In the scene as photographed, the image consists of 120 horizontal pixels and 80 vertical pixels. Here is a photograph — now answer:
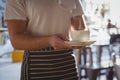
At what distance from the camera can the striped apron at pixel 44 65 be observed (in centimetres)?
107

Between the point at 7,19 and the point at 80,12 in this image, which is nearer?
the point at 7,19

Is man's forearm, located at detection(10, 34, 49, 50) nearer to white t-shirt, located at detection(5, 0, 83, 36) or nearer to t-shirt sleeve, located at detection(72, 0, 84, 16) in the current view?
white t-shirt, located at detection(5, 0, 83, 36)

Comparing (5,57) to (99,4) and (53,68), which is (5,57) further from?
(53,68)

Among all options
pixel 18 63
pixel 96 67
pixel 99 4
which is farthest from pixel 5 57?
pixel 96 67

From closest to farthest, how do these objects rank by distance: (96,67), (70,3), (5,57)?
1. (70,3)
2. (96,67)
3. (5,57)

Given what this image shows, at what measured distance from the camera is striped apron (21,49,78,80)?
107cm

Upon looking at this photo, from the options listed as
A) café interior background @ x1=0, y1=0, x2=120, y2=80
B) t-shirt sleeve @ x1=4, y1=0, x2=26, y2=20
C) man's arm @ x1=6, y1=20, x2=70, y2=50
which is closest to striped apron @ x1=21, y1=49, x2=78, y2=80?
man's arm @ x1=6, y1=20, x2=70, y2=50

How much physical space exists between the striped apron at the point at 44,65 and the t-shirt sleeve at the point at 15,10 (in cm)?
16

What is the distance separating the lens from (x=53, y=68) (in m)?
1.08

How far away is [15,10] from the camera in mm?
1037

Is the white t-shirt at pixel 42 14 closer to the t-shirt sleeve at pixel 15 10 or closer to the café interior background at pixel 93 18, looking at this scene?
the t-shirt sleeve at pixel 15 10

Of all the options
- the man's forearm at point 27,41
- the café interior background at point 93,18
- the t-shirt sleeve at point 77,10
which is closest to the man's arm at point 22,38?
the man's forearm at point 27,41

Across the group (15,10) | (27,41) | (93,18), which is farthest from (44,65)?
(93,18)

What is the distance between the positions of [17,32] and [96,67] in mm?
2935
